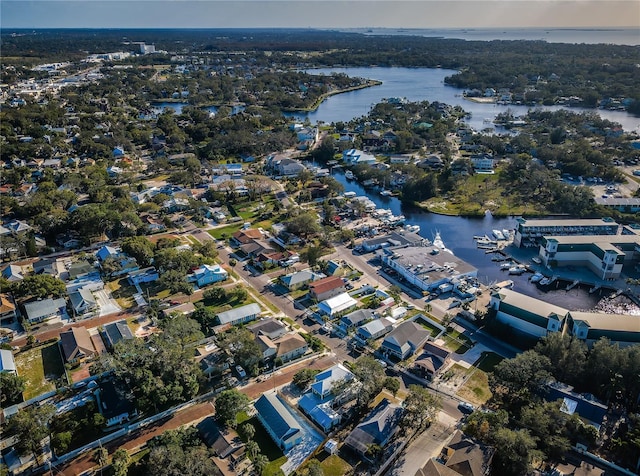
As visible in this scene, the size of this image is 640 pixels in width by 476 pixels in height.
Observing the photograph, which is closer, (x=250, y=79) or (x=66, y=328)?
(x=66, y=328)

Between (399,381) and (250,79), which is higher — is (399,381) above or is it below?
below

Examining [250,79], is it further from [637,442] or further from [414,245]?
[637,442]

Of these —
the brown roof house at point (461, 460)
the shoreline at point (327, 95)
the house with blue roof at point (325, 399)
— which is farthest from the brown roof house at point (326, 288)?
the shoreline at point (327, 95)

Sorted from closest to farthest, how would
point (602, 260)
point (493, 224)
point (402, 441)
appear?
point (402, 441)
point (602, 260)
point (493, 224)

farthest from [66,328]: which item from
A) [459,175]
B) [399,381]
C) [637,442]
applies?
[459,175]

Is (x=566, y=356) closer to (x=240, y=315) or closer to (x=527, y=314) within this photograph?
(x=527, y=314)

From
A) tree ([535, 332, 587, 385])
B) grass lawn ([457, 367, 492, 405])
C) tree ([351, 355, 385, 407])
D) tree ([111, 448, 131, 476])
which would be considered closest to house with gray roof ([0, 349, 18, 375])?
tree ([111, 448, 131, 476])

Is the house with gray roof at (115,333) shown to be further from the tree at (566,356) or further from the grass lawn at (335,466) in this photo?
the tree at (566,356)
